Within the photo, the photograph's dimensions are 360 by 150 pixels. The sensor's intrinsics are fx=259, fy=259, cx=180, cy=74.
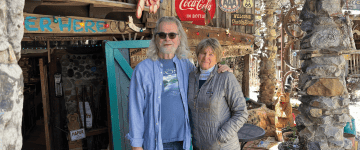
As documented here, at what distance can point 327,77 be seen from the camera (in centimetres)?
367

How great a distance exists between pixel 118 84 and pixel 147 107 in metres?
1.75

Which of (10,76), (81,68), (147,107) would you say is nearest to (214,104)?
(147,107)

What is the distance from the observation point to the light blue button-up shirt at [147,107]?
2.09 m

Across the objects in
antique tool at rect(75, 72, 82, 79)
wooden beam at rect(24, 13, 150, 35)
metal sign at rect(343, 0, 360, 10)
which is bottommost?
antique tool at rect(75, 72, 82, 79)

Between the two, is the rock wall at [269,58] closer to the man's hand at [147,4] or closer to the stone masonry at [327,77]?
the stone masonry at [327,77]

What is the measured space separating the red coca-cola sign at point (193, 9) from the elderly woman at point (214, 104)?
3.15 meters

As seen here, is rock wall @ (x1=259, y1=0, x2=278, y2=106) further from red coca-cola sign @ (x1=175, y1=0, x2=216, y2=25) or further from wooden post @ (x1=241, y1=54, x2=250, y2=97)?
red coca-cola sign @ (x1=175, y1=0, x2=216, y2=25)

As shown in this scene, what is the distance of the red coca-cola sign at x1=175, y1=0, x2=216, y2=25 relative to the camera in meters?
5.20

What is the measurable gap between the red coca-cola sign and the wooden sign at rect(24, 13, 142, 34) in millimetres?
1515

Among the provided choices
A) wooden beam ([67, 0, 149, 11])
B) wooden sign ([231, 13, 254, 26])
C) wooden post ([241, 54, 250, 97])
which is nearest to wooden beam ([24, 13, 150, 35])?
wooden beam ([67, 0, 149, 11])

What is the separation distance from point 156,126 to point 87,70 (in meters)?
4.70

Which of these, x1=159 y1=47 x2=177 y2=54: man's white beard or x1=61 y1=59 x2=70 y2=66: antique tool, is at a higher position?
x1=159 y1=47 x2=177 y2=54: man's white beard

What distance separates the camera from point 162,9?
4.90 metres

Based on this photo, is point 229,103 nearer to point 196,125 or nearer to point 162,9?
point 196,125
